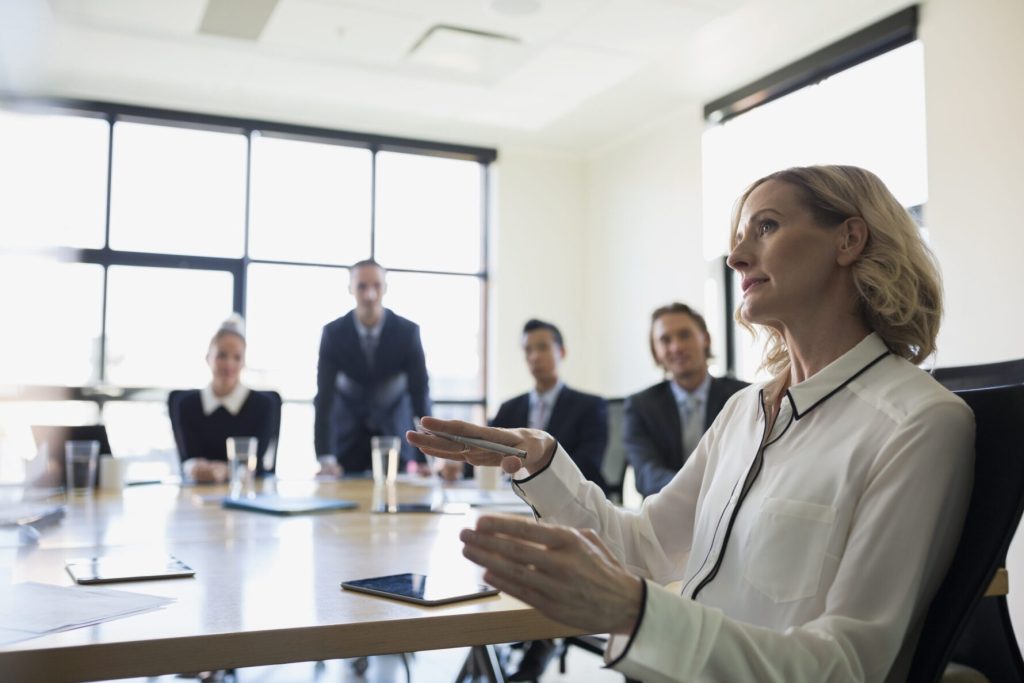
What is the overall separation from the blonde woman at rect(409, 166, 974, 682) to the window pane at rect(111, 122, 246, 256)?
5.72m

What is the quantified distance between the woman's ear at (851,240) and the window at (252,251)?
5.39 meters

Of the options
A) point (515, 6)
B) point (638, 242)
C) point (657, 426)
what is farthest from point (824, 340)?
point (638, 242)

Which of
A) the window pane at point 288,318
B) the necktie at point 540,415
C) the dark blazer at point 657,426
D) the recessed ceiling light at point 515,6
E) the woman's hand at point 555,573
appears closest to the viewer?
the woman's hand at point 555,573

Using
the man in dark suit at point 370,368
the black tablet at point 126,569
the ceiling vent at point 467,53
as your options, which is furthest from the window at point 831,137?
the black tablet at point 126,569

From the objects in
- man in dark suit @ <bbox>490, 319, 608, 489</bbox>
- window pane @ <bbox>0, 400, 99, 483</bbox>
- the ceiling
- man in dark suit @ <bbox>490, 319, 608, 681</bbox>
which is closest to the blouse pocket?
window pane @ <bbox>0, 400, 99, 483</bbox>

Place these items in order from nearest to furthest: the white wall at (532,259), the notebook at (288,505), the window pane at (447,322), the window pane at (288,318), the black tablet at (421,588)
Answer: the black tablet at (421,588), the notebook at (288,505), the window pane at (288,318), the window pane at (447,322), the white wall at (532,259)

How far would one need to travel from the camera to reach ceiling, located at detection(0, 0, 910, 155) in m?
4.68

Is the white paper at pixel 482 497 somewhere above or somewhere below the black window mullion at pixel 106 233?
below

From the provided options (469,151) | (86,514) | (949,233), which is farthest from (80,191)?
(949,233)

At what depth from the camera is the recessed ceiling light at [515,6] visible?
179 inches

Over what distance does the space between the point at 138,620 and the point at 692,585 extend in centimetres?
75

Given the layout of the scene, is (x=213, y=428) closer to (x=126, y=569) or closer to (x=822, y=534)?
(x=126, y=569)

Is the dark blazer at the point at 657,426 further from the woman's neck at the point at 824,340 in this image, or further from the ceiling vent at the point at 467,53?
the ceiling vent at the point at 467,53

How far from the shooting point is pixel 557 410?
406 cm
